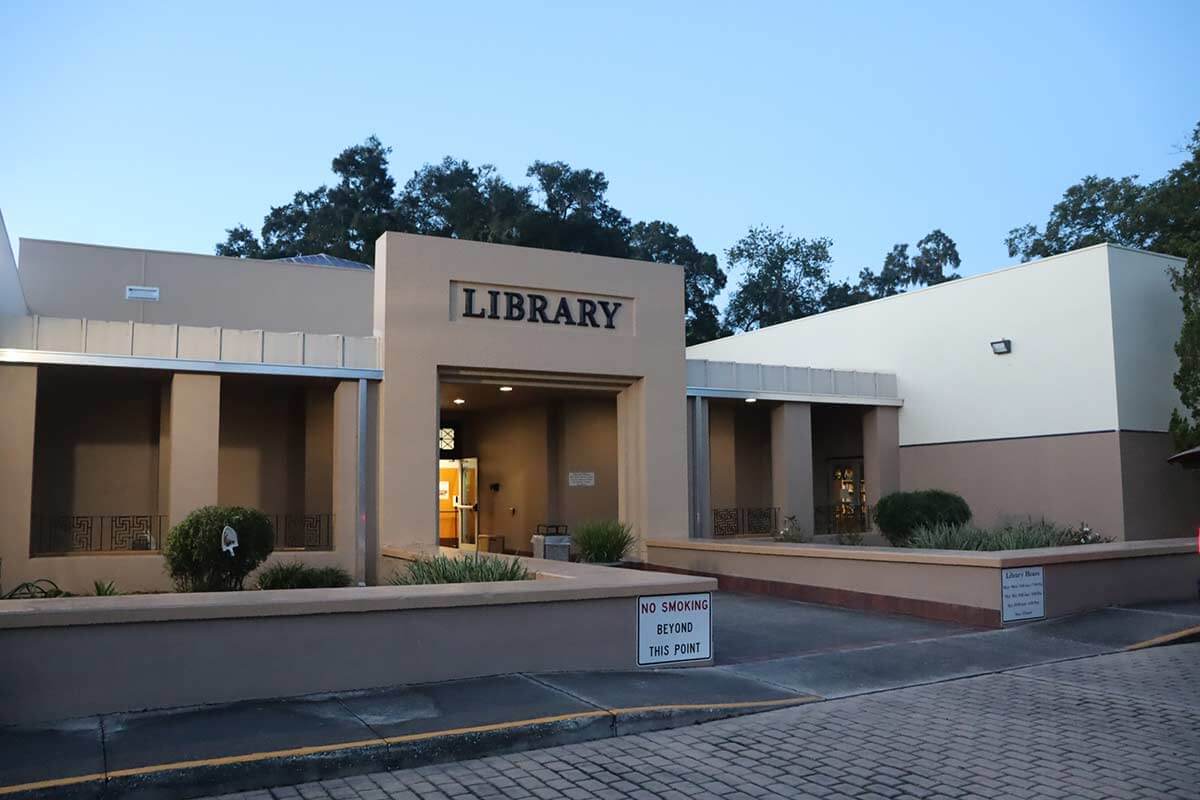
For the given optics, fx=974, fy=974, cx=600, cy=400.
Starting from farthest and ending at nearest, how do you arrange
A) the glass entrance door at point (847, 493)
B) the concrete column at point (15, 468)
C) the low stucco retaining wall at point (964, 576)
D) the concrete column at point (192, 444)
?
the glass entrance door at point (847, 493)
the concrete column at point (192, 444)
the concrete column at point (15, 468)
the low stucco retaining wall at point (964, 576)

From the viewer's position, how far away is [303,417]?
20.3 m

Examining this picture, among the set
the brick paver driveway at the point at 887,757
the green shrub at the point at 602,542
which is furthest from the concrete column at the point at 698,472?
the brick paver driveway at the point at 887,757

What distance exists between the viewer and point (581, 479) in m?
22.5

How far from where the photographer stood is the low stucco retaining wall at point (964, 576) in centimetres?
1180

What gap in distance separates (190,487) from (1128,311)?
1799cm

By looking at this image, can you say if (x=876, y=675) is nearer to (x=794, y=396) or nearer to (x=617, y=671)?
(x=617, y=671)

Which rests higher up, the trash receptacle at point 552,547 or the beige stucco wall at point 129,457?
the beige stucco wall at point 129,457

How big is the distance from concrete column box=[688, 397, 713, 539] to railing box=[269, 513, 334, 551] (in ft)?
23.7

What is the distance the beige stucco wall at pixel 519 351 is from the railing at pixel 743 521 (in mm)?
A: 3368

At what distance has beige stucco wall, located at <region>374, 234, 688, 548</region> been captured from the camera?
17016mm

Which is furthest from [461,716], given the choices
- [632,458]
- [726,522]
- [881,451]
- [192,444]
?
[881,451]

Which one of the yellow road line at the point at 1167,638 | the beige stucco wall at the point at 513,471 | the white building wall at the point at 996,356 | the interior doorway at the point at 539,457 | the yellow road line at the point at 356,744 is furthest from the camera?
the beige stucco wall at the point at 513,471

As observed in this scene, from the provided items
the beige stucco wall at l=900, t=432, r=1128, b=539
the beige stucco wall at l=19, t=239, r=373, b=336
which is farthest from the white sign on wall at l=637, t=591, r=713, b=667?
the beige stucco wall at l=19, t=239, r=373, b=336

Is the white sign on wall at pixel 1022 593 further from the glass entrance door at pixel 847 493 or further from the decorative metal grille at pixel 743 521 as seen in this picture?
the glass entrance door at pixel 847 493
